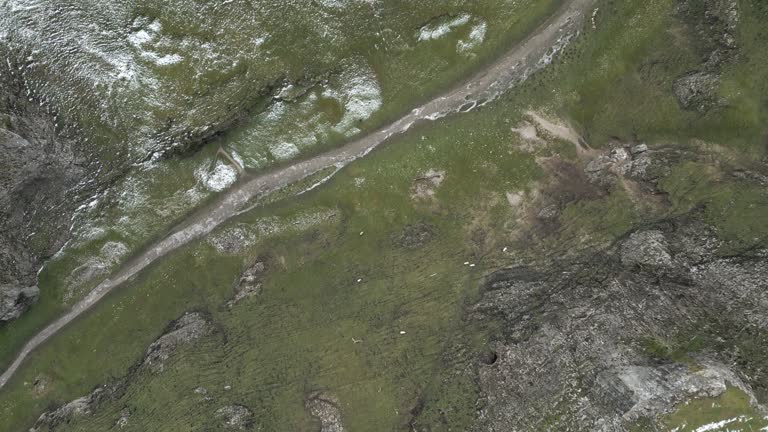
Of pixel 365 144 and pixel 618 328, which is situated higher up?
pixel 365 144

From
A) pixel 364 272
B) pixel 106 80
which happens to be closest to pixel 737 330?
pixel 364 272

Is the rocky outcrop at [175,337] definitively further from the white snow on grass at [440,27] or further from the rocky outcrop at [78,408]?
the white snow on grass at [440,27]

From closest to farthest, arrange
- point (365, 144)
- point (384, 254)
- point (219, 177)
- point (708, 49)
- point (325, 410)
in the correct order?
point (325, 410), point (708, 49), point (384, 254), point (365, 144), point (219, 177)

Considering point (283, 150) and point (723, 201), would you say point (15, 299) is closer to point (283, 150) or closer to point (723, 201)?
point (283, 150)

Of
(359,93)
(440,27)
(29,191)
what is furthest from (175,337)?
(440,27)

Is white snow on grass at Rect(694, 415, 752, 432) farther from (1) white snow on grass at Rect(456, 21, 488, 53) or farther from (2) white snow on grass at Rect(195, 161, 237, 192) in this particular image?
(2) white snow on grass at Rect(195, 161, 237, 192)

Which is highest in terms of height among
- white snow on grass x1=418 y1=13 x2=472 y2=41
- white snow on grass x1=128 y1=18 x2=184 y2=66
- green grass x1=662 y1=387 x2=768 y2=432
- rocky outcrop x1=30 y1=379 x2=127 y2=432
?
white snow on grass x1=128 y1=18 x2=184 y2=66

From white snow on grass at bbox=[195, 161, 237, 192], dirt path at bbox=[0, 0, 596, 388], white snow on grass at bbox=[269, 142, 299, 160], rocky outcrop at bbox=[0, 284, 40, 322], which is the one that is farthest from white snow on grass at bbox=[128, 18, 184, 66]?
rocky outcrop at bbox=[0, 284, 40, 322]
